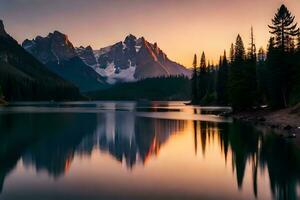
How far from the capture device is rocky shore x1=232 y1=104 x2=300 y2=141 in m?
51.8

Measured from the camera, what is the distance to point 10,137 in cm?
4750

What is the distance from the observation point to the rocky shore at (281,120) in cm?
5175

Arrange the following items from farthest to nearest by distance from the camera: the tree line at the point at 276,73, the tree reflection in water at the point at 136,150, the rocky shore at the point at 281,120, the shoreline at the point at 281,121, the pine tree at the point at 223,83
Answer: the pine tree at the point at 223,83 → the tree line at the point at 276,73 → the rocky shore at the point at 281,120 → the shoreline at the point at 281,121 → the tree reflection in water at the point at 136,150

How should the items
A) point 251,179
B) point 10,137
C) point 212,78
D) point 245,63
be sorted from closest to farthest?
point 251,179
point 10,137
point 245,63
point 212,78

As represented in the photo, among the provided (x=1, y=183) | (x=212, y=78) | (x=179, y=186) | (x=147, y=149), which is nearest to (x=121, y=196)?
(x=179, y=186)

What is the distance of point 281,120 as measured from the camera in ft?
209

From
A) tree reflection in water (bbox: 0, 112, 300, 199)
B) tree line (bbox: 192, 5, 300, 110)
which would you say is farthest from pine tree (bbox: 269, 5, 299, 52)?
tree reflection in water (bbox: 0, 112, 300, 199)

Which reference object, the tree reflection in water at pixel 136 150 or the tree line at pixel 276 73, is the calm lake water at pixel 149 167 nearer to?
the tree reflection in water at pixel 136 150

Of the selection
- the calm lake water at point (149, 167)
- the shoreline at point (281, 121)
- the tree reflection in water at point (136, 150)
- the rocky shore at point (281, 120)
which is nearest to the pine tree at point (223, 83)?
the shoreline at point (281, 121)

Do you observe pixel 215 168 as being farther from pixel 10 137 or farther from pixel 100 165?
pixel 10 137

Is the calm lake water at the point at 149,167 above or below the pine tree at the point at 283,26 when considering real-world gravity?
below

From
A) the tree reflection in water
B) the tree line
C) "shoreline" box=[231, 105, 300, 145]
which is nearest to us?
the tree reflection in water

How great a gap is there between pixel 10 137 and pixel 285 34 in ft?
194

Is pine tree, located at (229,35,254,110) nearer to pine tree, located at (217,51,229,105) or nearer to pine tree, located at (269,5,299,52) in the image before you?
pine tree, located at (269,5,299,52)
